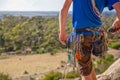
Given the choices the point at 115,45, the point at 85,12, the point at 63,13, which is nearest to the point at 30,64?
the point at 115,45

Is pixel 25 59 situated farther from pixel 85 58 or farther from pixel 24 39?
pixel 85 58

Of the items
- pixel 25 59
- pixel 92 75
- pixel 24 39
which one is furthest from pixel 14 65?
pixel 92 75

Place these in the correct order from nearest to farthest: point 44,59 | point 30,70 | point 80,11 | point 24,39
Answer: point 80,11, point 30,70, point 44,59, point 24,39

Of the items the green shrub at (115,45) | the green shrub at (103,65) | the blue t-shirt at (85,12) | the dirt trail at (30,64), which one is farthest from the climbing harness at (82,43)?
the green shrub at (115,45)

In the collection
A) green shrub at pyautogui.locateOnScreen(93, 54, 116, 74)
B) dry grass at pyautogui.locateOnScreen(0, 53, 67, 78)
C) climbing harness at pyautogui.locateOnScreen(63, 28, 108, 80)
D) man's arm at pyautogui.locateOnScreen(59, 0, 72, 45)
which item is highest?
man's arm at pyautogui.locateOnScreen(59, 0, 72, 45)

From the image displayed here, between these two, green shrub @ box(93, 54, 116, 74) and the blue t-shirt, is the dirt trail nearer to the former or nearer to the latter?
green shrub @ box(93, 54, 116, 74)

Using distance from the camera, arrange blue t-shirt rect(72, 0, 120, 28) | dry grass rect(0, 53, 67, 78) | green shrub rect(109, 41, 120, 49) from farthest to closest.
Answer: green shrub rect(109, 41, 120, 49)
dry grass rect(0, 53, 67, 78)
blue t-shirt rect(72, 0, 120, 28)

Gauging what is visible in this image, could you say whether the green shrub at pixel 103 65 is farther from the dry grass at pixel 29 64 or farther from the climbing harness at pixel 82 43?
the dry grass at pixel 29 64

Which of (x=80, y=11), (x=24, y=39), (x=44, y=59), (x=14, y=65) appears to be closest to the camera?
(x=80, y=11)

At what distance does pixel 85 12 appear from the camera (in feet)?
12.3

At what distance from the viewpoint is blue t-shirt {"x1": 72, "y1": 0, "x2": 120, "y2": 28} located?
12.3 ft

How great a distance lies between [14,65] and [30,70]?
359cm

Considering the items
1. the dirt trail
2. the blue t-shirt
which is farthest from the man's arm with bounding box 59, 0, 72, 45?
the dirt trail

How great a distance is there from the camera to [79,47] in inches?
150
